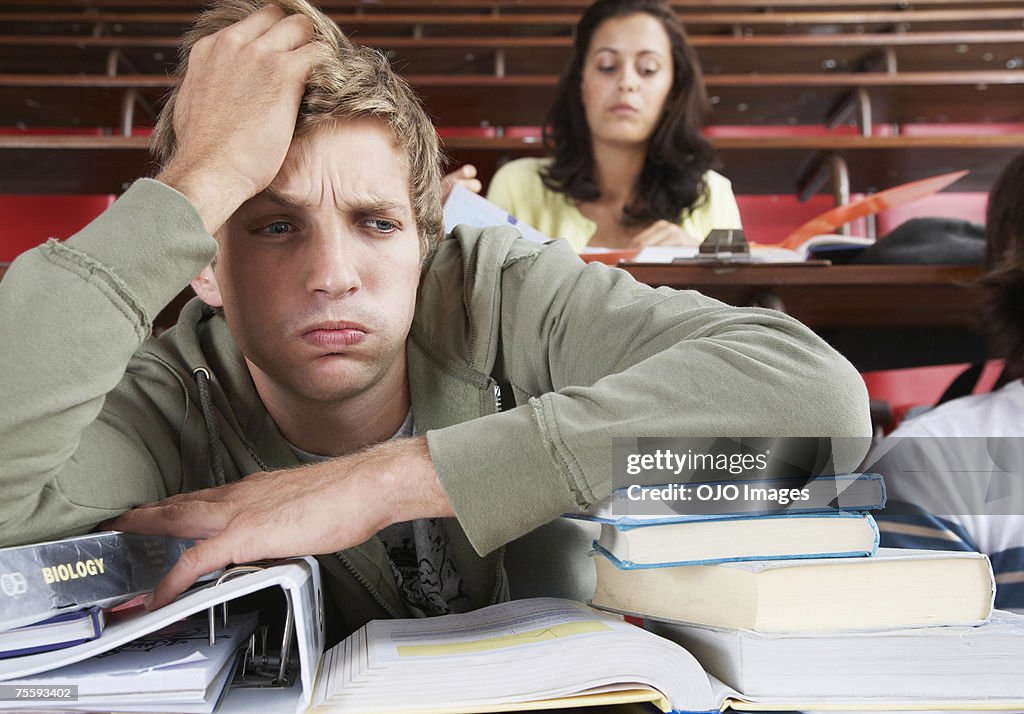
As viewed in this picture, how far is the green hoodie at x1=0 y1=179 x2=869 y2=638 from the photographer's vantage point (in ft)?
1.33

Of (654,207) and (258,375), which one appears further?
(654,207)

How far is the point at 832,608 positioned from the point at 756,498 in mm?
51

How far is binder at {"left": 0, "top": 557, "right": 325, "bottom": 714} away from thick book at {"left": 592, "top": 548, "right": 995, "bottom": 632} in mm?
162

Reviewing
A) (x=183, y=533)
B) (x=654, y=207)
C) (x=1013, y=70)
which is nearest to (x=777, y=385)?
(x=183, y=533)

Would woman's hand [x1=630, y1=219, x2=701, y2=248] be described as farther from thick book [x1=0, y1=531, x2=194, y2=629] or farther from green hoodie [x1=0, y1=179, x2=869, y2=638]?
thick book [x1=0, y1=531, x2=194, y2=629]

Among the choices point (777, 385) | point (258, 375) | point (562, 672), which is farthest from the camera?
point (258, 375)

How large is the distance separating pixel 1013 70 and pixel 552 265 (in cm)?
205

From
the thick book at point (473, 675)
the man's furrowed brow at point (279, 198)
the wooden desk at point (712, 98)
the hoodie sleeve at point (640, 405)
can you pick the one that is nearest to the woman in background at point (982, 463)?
the hoodie sleeve at point (640, 405)

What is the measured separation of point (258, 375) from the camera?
65cm

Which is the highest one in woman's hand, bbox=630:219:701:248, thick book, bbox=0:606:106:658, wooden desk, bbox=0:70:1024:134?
wooden desk, bbox=0:70:1024:134

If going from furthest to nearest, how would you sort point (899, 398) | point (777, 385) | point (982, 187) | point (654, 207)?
point (982, 187)
point (899, 398)
point (654, 207)
point (777, 385)

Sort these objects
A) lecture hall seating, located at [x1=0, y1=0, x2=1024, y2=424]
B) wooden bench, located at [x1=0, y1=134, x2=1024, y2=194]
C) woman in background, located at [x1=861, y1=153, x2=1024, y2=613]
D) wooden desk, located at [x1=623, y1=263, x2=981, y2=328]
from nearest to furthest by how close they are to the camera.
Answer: woman in background, located at [x1=861, y1=153, x2=1024, y2=613] → wooden desk, located at [x1=623, y1=263, x2=981, y2=328] → wooden bench, located at [x1=0, y1=134, x2=1024, y2=194] → lecture hall seating, located at [x1=0, y1=0, x2=1024, y2=424]

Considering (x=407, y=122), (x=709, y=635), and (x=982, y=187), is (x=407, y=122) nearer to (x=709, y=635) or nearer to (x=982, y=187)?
(x=709, y=635)

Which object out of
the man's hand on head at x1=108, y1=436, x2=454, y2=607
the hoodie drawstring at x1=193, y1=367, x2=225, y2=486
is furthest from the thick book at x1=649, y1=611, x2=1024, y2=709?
the hoodie drawstring at x1=193, y1=367, x2=225, y2=486
